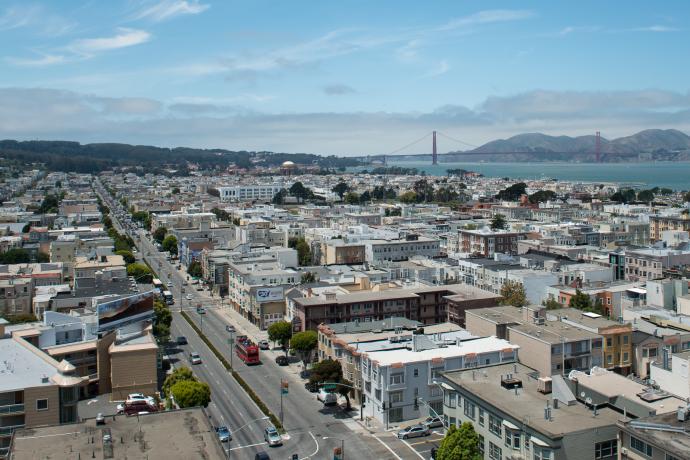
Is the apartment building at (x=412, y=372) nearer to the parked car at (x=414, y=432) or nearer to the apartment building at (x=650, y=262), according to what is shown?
the parked car at (x=414, y=432)

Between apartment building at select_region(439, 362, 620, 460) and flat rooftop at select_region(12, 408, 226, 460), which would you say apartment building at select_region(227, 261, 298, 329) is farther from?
flat rooftop at select_region(12, 408, 226, 460)

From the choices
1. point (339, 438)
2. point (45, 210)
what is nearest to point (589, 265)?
point (339, 438)

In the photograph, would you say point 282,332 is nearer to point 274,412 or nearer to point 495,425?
point 274,412

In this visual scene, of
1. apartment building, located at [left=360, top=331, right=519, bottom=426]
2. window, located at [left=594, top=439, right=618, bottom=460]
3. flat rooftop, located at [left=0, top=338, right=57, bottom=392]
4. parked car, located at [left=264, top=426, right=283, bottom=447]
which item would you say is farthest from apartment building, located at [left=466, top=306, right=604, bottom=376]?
flat rooftop, located at [left=0, top=338, right=57, bottom=392]

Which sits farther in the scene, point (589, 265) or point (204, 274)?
point (204, 274)

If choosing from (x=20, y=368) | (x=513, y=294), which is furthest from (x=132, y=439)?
(x=513, y=294)

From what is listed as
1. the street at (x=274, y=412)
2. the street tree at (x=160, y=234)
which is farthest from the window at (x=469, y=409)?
the street tree at (x=160, y=234)

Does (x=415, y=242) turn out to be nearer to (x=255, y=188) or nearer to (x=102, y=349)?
(x=102, y=349)
